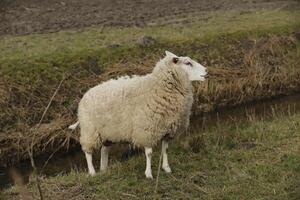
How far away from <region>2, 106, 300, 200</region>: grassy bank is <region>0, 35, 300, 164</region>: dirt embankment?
3369 millimetres

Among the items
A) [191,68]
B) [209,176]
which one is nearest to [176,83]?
[191,68]

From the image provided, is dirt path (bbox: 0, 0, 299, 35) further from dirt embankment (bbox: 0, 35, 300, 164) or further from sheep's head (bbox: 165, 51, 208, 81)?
sheep's head (bbox: 165, 51, 208, 81)

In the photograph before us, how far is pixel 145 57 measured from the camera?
60.1ft

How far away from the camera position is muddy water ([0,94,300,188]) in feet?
42.2

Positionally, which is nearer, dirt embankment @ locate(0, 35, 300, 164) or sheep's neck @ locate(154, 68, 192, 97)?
sheep's neck @ locate(154, 68, 192, 97)

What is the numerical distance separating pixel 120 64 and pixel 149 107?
796 centimetres

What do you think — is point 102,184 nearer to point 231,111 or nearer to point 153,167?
point 153,167

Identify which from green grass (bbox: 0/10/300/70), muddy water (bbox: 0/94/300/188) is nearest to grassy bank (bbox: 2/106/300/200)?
muddy water (bbox: 0/94/300/188)

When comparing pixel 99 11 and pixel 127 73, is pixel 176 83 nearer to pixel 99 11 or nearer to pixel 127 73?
pixel 127 73

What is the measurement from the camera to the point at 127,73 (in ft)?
57.1

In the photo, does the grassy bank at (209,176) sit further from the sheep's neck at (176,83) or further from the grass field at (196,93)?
the sheep's neck at (176,83)

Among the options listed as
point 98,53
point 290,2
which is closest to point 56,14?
point 98,53

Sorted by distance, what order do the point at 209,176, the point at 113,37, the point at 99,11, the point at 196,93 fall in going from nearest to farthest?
the point at 209,176, the point at 196,93, the point at 113,37, the point at 99,11

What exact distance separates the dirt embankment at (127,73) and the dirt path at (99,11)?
187 inches
